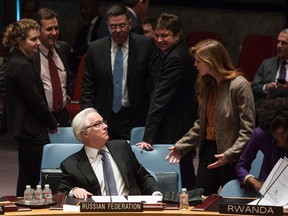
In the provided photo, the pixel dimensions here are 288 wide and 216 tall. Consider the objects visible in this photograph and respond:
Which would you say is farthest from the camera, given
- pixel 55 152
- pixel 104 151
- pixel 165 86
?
pixel 165 86

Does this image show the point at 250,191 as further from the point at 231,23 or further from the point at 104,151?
the point at 231,23

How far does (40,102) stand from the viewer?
6996 millimetres

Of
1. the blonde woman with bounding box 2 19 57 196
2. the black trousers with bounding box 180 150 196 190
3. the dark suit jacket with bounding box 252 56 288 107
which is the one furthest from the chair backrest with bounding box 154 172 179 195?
the dark suit jacket with bounding box 252 56 288 107

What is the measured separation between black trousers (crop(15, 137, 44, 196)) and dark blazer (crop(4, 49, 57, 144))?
2.4 inches

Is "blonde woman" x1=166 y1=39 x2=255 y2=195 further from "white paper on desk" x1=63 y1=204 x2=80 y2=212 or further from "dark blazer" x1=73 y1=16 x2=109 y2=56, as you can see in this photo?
"dark blazer" x1=73 y1=16 x2=109 y2=56

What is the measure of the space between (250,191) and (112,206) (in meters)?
1.12

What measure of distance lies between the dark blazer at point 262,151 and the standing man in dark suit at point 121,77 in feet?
5.43

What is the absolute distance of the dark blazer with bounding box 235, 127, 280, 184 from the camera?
570cm

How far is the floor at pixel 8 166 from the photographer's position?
8614 millimetres

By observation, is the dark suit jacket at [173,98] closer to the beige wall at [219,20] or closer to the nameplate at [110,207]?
the nameplate at [110,207]

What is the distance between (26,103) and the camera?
7047 millimetres

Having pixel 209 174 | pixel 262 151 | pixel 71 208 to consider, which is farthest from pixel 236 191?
pixel 71 208

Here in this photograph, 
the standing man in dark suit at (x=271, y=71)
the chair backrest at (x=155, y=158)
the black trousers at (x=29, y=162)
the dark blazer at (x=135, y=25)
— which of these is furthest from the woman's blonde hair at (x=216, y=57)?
the standing man in dark suit at (x=271, y=71)

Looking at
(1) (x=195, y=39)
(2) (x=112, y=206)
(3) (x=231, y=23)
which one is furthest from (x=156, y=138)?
(3) (x=231, y=23)
